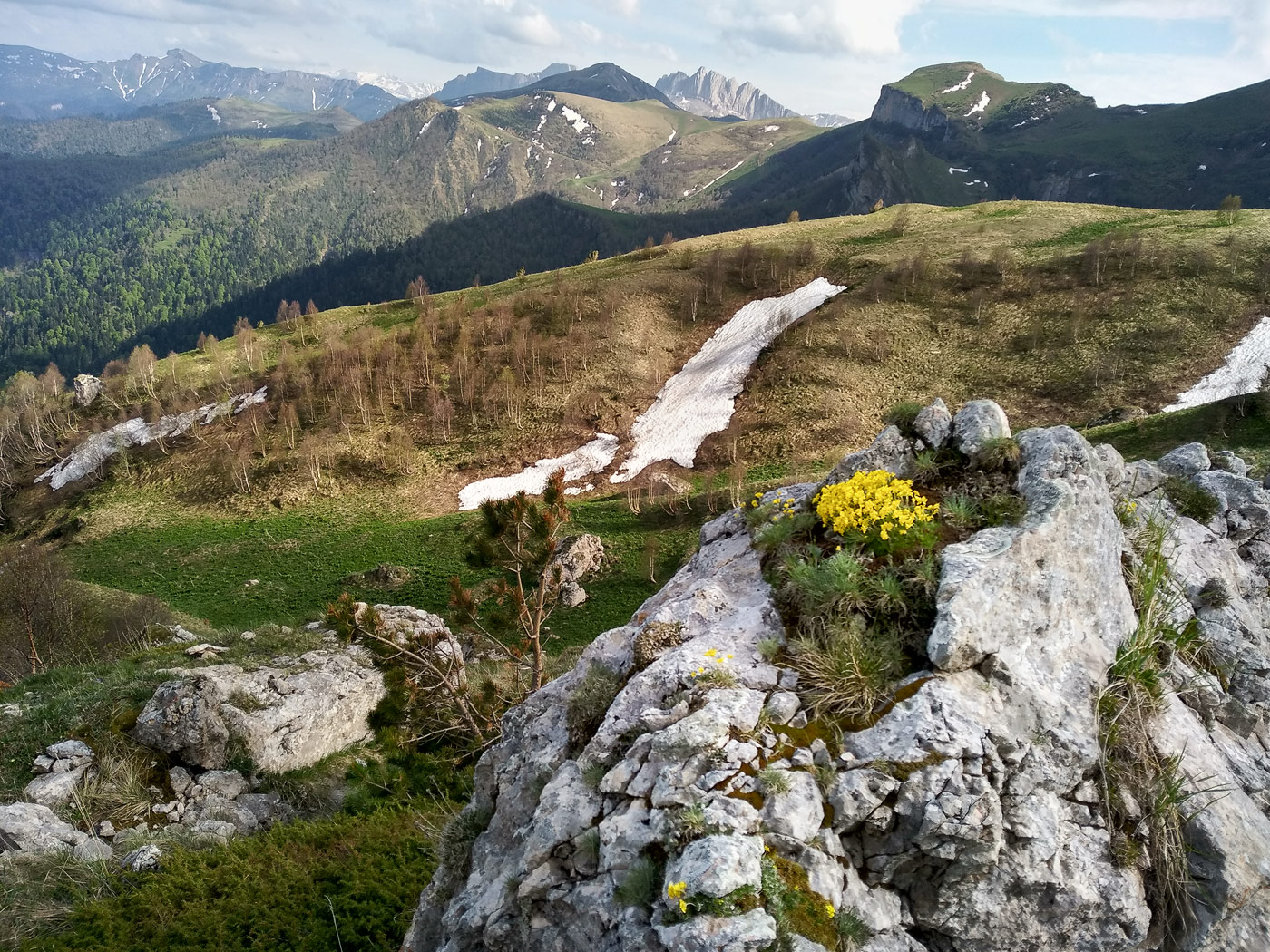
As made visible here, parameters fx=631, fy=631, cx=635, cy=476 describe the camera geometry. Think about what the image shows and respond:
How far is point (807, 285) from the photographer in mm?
63719

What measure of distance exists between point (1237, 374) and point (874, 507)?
53.1 meters

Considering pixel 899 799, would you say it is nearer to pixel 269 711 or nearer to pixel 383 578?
pixel 269 711

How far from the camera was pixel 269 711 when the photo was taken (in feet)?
50.5

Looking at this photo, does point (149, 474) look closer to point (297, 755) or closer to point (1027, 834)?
point (297, 755)

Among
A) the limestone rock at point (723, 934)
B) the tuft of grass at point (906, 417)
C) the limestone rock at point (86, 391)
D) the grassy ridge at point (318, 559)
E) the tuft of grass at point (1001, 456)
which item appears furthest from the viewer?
the limestone rock at point (86, 391)

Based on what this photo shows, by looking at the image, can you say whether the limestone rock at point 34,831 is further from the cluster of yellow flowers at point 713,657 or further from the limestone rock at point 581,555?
the limestone rock at point 581,555

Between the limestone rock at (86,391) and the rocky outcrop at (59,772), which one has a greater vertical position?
the rocky outcrop at (59,772)

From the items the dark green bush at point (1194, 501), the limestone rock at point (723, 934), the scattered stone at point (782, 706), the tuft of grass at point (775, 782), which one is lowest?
the limestone rock at point (723, 934)

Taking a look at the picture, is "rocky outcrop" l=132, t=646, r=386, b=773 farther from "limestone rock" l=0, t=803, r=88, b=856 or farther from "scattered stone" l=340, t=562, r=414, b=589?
"scattered stone" l=340, t=562, r=414, b=589

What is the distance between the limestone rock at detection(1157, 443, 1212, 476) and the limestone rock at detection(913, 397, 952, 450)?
24.0 feet

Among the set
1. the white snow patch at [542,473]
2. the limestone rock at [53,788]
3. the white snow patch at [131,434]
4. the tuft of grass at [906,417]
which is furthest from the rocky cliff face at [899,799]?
the white snow patch at [131,434]

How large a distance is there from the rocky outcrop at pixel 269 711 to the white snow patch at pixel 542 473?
100 ft

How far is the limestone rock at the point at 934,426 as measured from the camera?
28.7 ft

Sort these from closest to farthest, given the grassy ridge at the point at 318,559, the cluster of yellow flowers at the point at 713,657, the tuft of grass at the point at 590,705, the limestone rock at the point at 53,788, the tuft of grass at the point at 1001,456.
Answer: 1. the cluster of yellow flowers at the point at 713,657
2. the tuft of grass at the point at 590,705
3. the tuft of grass at the point at 1001,456
4. the limestone rock at the point at 53,788
5. the grassy ridge at the point at 318,559
